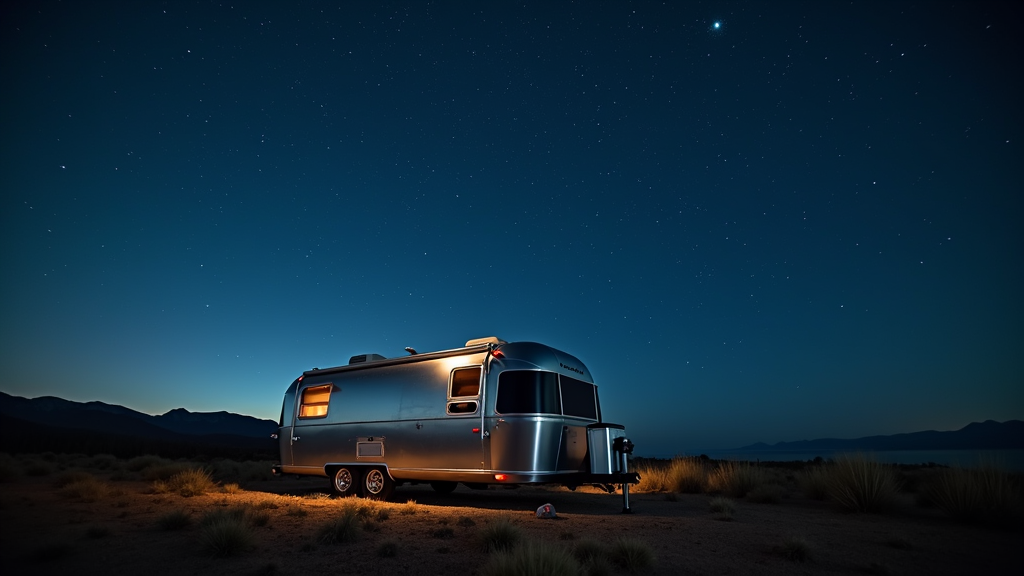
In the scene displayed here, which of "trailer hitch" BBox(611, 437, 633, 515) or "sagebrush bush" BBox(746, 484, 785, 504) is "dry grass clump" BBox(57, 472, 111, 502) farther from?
"sagebrush bush" BBox(746, 484, 785, 504)

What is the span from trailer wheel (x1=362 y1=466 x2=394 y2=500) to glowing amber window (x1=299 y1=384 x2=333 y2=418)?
1.97 metres

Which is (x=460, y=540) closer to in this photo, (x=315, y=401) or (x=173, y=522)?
(x=173, y=522)

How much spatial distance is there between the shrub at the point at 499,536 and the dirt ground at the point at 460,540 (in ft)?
0.45

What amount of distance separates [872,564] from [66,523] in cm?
1065

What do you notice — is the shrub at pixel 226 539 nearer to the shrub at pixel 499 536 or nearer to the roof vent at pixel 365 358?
the shrub at pixel 499 536

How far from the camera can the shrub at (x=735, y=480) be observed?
12984 millimetres

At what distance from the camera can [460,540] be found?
6918 millimetres

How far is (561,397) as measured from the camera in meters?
9.94

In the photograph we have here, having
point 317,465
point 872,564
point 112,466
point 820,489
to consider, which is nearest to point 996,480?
point 820,489

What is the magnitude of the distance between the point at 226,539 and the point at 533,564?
12.9 feet

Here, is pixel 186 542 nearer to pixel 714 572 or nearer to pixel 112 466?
pixel 714 572

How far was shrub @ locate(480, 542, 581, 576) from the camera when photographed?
4.57m

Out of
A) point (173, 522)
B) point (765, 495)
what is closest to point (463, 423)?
point (173, 522)

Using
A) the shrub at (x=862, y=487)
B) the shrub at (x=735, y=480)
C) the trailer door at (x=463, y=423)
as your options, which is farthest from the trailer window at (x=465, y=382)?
the shrub at (x=735, y=480)
